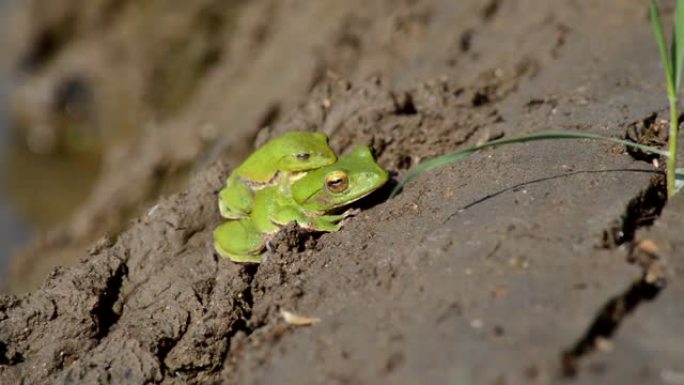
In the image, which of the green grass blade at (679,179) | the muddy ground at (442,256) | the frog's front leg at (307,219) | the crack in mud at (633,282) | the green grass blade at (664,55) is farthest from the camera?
the frog's front leg at (307,219)

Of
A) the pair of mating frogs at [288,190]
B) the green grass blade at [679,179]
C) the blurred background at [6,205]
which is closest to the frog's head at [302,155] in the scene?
the pair of mating frogs at [288,190]

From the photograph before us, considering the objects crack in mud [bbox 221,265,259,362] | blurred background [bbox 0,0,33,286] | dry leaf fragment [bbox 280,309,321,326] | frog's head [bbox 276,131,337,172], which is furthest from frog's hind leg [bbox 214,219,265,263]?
blurred background [bbox 0,0,33,286]

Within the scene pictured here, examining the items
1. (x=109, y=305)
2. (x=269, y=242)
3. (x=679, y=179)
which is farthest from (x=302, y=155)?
(x=679, y=179)

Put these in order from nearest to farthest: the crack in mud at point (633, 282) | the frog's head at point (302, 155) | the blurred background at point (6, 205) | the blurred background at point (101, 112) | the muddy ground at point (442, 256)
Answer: the crack in mud at point (633, 282) < the muddy ground at point (442, 256) < the frog's head at point (302, 155) < the blurred background at point (101, 112) < the blurred background at point (6, 205)

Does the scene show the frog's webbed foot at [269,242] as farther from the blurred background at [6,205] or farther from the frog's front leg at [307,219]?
the blurred background at [6,205]

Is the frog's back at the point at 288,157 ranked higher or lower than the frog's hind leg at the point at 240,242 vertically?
higher

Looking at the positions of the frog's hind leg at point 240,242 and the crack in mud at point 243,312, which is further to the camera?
the frog's hind leg at point 240,242

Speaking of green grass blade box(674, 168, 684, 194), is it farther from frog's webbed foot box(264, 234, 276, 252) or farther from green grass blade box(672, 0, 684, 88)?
frog's webbed foot box(264, 234, 276, 252)

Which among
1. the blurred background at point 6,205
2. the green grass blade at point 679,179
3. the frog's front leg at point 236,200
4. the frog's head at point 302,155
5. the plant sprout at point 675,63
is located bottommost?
the blurred background at point 6,205

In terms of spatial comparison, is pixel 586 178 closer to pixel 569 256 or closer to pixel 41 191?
pixel 569 256
